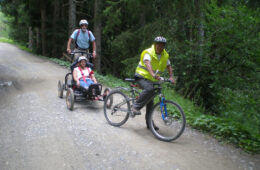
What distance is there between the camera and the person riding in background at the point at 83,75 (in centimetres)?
715

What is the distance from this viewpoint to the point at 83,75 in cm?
732

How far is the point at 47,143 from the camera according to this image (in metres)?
4.86

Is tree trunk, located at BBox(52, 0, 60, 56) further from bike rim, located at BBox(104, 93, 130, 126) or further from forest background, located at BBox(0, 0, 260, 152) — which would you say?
bike rim, located at BBox(104, 93, 130, 126)

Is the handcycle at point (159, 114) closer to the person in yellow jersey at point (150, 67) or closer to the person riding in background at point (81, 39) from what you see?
the person in yellow jersey at point (150, 67)

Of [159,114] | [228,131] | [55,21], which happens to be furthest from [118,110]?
[55,21]

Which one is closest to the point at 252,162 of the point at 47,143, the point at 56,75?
the point at 47,143

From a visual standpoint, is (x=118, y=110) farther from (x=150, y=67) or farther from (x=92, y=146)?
(x=150, y=67)

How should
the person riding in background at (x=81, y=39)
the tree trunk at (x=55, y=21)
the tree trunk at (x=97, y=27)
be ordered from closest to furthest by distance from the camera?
the person riding in background at (x=81, y=39) → the tree trunk at (x=97, y=27) → the tree trunk at (x=55, y=21)

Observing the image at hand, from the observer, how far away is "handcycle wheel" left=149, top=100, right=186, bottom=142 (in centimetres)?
489

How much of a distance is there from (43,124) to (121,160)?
2.56m

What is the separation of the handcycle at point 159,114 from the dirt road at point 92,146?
201mm

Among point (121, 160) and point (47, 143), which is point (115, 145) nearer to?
point (121, 160)

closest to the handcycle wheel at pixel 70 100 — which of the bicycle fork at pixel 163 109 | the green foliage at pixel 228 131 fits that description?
the bicycle fork at pixel 163 109

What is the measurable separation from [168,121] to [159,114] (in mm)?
402
